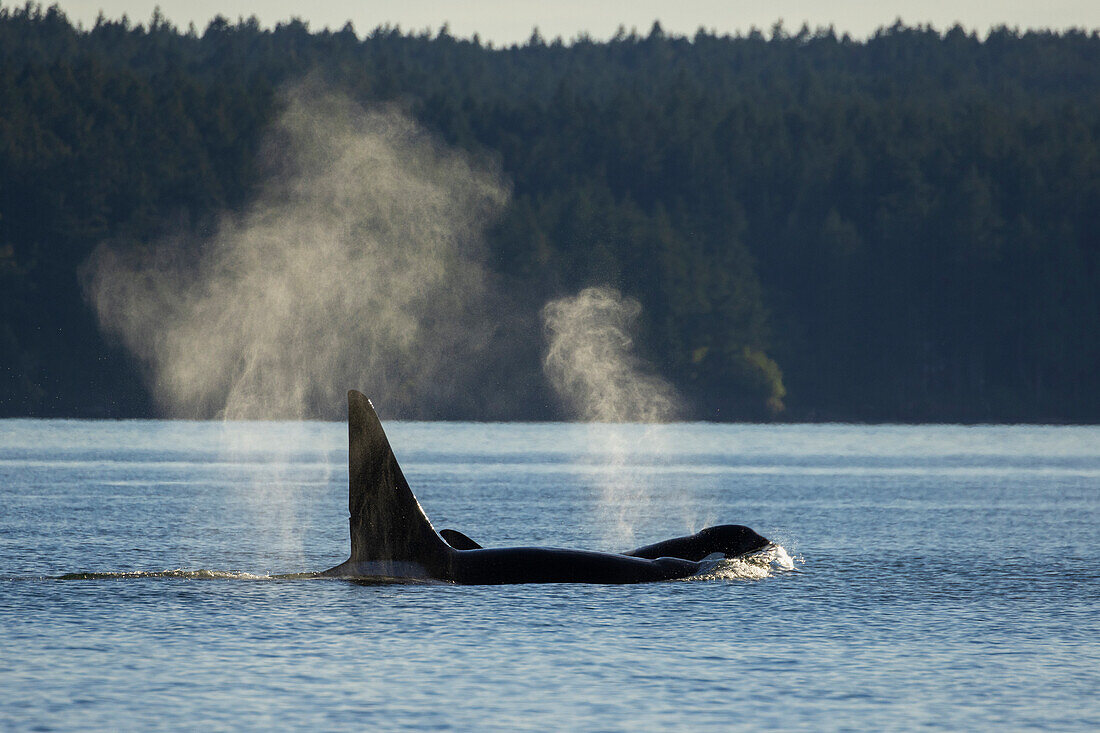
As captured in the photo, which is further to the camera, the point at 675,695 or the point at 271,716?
the point at 675,695

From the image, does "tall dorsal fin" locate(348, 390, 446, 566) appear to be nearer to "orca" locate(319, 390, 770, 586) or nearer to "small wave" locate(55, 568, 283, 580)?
"orca" locate(319, 390, 770, 586)

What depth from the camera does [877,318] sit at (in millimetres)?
199125

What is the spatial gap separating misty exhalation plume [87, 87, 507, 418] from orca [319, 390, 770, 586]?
13331 cm

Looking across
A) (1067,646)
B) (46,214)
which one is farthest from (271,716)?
(46,214)

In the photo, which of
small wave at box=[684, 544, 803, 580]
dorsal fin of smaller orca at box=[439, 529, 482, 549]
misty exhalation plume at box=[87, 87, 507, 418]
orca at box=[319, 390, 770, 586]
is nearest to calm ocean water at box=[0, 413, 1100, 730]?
small wave at box=[684, 544, 803, 580]

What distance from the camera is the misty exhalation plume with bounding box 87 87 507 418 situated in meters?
170

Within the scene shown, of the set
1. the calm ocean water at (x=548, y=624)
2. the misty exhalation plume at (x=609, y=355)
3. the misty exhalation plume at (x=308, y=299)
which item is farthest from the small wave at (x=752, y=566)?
the misty exhalation plume at (x=609, y=355)

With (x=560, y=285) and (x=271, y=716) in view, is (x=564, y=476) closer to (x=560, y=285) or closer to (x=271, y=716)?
(x=271, y=716)

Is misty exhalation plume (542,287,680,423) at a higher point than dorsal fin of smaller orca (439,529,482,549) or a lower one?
higher

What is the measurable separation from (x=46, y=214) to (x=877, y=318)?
9481 centimetres

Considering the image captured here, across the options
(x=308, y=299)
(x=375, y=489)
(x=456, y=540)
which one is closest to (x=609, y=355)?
(x=308, y=299)

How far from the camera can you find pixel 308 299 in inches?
7062

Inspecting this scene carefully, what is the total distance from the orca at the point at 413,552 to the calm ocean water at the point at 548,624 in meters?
0.60

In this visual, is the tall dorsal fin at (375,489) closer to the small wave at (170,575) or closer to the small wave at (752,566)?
the small wave at (170,575)
